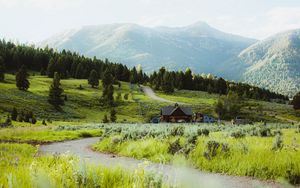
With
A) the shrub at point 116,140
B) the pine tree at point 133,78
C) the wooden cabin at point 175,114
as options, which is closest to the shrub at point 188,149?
the shrub at point 116,140

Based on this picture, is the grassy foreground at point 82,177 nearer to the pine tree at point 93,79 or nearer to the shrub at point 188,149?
the shrub at point 188,149

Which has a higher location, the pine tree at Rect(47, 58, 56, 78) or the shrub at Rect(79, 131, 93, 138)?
the pine tree at Rect(47, 58, 56, 78)

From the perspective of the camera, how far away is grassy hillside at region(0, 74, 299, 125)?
103 metres

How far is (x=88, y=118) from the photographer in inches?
4247

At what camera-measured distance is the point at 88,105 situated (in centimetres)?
12500

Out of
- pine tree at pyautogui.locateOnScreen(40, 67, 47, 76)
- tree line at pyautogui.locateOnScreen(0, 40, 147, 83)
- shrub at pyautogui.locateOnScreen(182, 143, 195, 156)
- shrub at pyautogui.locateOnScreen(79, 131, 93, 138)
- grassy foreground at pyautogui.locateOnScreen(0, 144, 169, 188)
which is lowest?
shrub at pyautogui.locateOnScreen(79, 131, 93, 138)

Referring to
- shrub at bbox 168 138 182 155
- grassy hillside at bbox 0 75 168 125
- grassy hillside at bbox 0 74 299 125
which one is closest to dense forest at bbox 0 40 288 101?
grassy hillside at bbox 0 74 299 125

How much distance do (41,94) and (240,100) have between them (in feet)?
234

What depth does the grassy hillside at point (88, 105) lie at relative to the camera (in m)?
103

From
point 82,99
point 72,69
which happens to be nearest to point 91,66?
point 72,69

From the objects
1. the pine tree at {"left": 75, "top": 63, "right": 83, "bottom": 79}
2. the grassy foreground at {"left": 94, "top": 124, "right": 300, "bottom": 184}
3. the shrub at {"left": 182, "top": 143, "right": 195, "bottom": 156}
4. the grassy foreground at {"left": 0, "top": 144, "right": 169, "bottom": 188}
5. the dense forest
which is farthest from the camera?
the pine tree at {"left": 75, "top": 63, "right": 83, "bottom": 79}

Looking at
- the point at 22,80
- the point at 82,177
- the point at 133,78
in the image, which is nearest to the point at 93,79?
the point at 133,78

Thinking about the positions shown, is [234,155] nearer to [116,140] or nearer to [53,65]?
[116,140]

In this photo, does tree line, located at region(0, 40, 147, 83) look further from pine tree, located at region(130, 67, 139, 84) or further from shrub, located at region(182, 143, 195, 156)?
shrub, located at region(182, 143, 195, 156)
